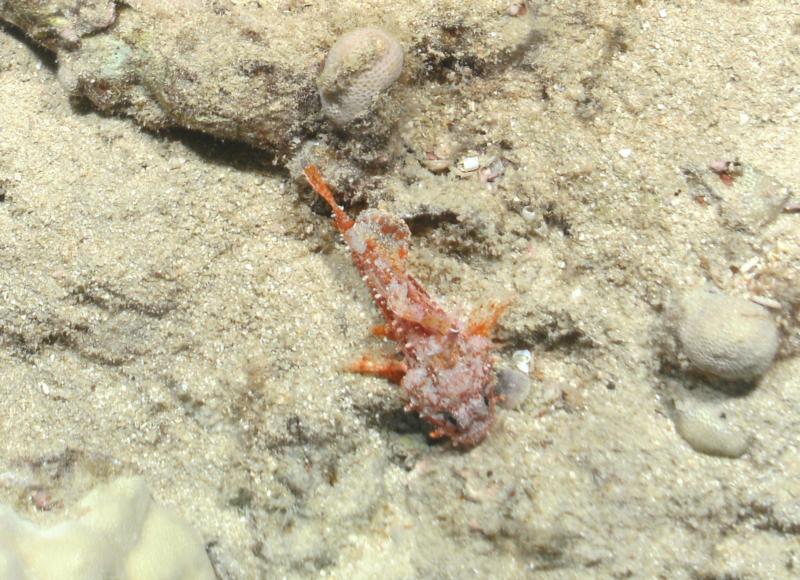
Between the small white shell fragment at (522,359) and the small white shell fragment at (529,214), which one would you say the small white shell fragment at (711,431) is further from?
the small white shell fragment at (529,214)

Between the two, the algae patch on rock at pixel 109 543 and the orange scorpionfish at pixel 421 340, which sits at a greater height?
the orange scorpionfish at pixel 421 340

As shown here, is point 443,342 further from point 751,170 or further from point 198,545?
point 751,170

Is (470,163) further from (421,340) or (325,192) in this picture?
(421,340)

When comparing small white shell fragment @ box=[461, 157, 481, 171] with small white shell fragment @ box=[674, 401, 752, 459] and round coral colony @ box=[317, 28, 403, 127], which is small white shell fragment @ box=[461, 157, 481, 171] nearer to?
round coral colony @ box=[317, 28, 403, 127]

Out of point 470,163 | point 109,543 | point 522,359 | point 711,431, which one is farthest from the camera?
point 470,163

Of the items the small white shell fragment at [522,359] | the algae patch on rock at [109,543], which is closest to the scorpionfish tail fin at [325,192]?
the small white shell fragment at [522,359]

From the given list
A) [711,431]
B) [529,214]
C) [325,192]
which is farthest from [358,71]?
[711,431]

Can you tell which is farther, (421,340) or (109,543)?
(421,340)

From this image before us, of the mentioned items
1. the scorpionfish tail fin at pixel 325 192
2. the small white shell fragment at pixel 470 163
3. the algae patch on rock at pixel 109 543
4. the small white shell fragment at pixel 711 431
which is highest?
the small white shell fragment at pixel 470 163
